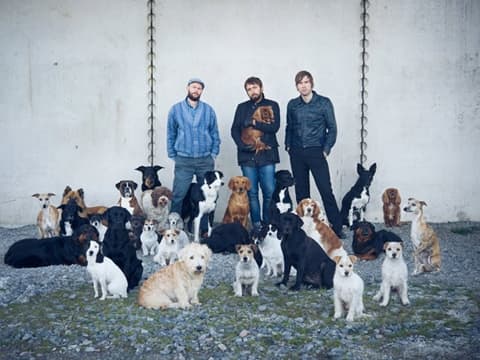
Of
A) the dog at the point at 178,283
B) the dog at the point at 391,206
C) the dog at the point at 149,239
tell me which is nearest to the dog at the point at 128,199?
the dog at the point at 149,239

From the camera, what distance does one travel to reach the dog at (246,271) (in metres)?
7.05

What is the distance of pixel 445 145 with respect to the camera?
1107 cm

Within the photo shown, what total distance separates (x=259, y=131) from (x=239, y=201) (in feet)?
2.90

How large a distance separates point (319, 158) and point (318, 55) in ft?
6.59

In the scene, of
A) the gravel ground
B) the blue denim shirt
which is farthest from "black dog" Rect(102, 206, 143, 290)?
the blue denim shirt

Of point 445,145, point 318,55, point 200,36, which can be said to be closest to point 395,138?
point 445,145

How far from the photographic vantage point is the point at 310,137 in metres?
9.48

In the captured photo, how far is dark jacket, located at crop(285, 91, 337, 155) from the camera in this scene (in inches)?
372

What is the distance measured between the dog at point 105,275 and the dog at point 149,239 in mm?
1927

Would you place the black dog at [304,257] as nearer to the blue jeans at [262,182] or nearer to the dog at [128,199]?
the blue jeans at [262,182]

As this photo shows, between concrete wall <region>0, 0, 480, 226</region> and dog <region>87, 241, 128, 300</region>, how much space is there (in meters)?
3.94

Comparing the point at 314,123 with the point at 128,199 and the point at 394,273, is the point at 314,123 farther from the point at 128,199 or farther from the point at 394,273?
the point at 394,273

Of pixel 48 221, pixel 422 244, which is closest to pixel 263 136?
pixel 422 244

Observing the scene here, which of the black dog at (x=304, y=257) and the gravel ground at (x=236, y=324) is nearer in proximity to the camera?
the gravel ground at (x=236, y=324)
